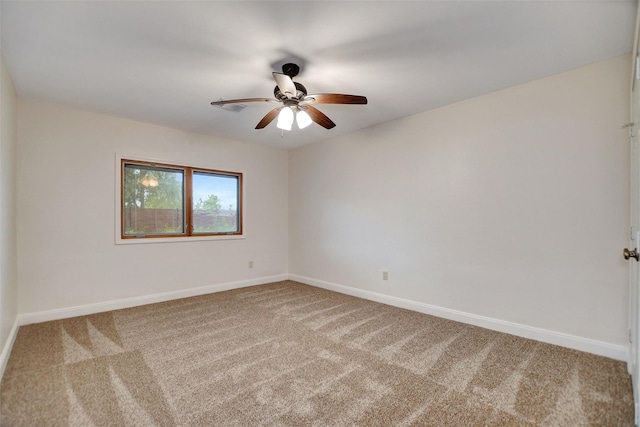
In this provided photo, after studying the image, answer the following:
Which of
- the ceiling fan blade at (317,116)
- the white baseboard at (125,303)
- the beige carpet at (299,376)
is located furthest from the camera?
the white baseboard at (125,303)

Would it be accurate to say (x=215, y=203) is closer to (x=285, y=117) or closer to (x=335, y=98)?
(x=285, y=117)

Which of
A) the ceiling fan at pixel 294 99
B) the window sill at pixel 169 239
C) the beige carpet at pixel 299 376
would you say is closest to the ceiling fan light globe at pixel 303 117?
the ceiling fan at pixel 294 99

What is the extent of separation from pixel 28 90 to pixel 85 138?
672 mm

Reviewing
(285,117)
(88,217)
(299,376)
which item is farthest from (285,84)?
(88,217)

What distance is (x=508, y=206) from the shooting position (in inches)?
113

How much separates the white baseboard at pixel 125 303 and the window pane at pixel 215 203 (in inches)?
33.8

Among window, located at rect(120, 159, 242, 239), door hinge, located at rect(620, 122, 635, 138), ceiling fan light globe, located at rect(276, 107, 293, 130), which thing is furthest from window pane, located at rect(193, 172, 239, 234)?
door hinge, located at rect(620, 122, 635, 138)

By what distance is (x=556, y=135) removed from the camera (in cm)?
260

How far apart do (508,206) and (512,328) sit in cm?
116

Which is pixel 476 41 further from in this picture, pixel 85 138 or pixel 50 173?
pixel 50 173

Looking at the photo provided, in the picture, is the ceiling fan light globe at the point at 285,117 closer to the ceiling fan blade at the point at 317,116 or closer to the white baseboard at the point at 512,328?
the ceiling fan blade at the point at 317,116

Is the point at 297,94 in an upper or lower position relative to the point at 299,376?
upper

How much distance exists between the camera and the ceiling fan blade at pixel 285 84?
2176mm

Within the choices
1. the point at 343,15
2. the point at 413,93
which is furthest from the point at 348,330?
the point at 343,15
